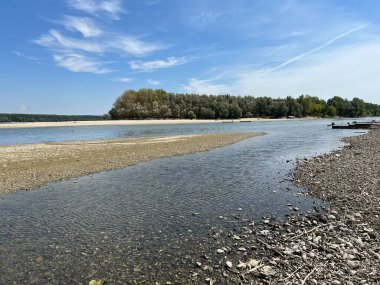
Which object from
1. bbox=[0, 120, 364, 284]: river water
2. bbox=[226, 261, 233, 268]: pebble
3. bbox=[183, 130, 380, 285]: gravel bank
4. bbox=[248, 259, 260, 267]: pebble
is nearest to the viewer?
bbox=[183, 130, 380, 285]: gravel bank

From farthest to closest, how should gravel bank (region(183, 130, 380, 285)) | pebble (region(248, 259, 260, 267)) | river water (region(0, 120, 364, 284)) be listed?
river water (region(0, 120, 364, 284)) → pebble (region(248, 259, 260, 267)) → gravel bank (region(183, 130, 380, 285))

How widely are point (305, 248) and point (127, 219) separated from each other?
7.59 m

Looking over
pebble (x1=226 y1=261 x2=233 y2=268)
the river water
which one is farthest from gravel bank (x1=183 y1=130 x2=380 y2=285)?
the river water

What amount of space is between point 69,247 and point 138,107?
16842cm

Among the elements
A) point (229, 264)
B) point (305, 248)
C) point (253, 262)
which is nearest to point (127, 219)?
point (229, 264)

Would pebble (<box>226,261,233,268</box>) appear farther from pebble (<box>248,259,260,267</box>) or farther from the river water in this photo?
the river water

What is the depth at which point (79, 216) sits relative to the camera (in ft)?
44.8

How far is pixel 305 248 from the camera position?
9.27 metres

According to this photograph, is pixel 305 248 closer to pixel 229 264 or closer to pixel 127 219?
pixel 229 264

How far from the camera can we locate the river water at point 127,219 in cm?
899

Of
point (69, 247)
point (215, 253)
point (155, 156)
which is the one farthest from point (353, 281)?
point (155, 156)

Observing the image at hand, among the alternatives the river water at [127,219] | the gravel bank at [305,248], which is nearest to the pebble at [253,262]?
the gravel bank at [305,248]

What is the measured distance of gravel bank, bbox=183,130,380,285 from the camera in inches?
307

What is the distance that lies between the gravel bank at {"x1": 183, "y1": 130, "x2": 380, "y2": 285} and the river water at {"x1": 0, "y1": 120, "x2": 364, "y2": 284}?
71 cm
